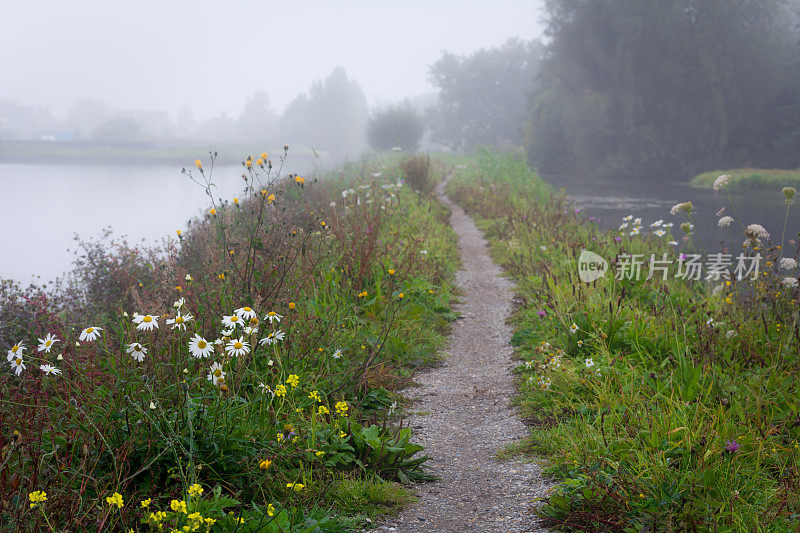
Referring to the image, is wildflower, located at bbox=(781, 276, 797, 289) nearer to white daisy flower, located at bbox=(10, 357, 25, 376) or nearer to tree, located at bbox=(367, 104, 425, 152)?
white daisy flower, located at bbox=(10, 357, 25, 376)

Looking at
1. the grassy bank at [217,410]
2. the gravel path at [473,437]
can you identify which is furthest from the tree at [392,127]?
the grassy bank at [217,410]

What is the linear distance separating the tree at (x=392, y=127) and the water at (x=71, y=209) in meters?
16.9

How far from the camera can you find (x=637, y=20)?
88.5ft

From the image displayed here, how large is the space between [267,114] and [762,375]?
207ft

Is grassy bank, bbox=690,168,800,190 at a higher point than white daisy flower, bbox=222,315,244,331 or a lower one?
higher

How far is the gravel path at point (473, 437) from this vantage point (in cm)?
253

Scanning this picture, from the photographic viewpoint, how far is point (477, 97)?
5625cm

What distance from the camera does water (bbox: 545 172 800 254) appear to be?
1105 cm

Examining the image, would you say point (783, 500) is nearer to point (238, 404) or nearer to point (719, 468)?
point (719, 468)

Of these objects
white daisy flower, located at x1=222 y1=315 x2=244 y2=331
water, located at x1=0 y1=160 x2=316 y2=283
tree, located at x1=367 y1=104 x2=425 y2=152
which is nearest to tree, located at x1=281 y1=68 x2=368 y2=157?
tree, located at x1=367 y1=104 x2=425 y2=152

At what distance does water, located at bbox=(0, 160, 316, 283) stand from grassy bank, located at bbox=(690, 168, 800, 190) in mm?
18115

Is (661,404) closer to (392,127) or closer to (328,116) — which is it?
(392,127)

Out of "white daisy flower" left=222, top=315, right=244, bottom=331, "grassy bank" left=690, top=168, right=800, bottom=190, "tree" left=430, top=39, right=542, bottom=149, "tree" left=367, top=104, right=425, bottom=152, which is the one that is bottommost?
"white daisy flower" left=222, top=315, right=244, bottom=331

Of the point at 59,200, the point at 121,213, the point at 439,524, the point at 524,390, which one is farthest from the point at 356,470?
the point at 59,200
